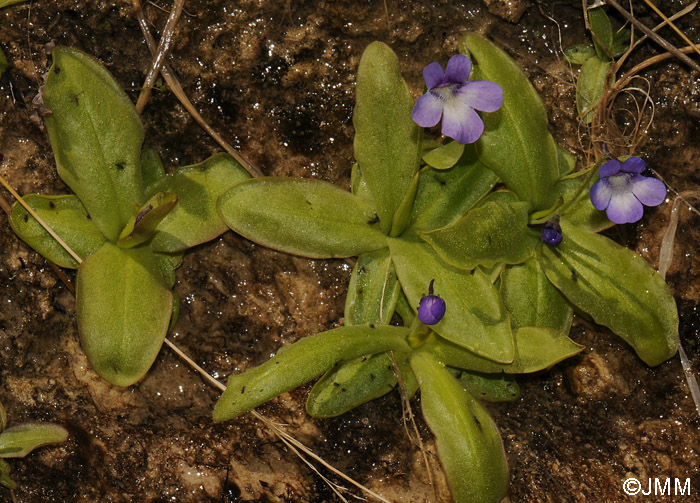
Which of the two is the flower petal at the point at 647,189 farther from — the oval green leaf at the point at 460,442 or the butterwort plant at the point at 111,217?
the butterwort plant at the point at 111,217

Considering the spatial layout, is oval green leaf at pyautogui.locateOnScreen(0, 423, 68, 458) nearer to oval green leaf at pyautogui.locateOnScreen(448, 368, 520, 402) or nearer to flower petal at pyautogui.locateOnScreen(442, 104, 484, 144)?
oval green leaf at pyautogui.locateOnScreen(448, 368, 520, 402)

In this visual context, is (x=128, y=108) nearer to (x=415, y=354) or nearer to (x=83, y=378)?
(x=83, y=378)

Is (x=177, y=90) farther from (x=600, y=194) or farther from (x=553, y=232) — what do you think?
(x=600, y=194)

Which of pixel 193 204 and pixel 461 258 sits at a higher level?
pixel 193 204

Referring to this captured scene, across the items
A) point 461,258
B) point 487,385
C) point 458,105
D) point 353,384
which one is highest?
point 458,105

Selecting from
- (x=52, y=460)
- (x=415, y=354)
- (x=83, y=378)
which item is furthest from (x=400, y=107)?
(x=52, y=460)

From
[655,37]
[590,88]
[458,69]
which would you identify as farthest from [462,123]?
[655,37]

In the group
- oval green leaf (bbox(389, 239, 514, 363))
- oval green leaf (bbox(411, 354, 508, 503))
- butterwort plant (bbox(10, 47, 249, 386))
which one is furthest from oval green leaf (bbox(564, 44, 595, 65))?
butterwort plant (bbox(10, 47, 249, 386))

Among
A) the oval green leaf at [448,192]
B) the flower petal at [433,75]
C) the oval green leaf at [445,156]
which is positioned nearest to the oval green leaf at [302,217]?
the oval green leaf at [448,192]
